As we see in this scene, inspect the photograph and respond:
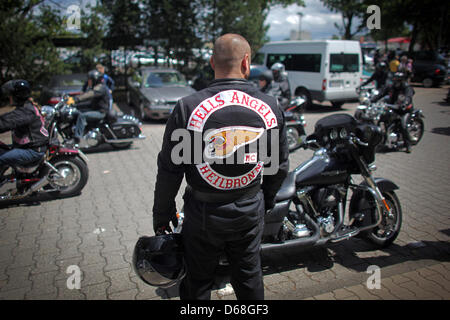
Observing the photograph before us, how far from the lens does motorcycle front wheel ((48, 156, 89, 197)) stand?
5.03 m

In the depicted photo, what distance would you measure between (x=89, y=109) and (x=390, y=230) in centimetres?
669

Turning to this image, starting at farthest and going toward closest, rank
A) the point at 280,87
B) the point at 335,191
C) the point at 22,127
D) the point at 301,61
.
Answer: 1. the point at 301,61
2. the point at 280,87
3. the point at 22,127
4. the point at 335,191

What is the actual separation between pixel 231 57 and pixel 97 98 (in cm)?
638

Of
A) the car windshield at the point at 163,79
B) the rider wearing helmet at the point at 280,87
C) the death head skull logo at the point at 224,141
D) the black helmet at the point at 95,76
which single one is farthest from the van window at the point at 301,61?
the death head skull logo at the point at 224,141

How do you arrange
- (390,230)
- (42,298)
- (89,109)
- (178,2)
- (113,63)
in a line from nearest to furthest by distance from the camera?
(42,298)
(390,230)
(89,109)
(178,2)
(113,63)

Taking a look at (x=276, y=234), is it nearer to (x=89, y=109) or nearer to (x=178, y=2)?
(x=89, y=109)

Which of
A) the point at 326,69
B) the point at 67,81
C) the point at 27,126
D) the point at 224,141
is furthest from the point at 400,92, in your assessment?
the point at 67,81

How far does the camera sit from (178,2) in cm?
1589

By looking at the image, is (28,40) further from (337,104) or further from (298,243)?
(298,243)

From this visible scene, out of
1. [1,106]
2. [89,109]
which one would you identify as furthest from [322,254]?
[1,106]

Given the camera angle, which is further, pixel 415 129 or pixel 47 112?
pixel 415 129

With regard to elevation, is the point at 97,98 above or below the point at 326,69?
below

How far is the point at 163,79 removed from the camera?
1222 centimetres

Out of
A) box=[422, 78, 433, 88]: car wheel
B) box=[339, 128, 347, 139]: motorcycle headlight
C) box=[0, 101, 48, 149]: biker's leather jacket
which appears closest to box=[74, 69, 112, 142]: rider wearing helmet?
box=[0, 101, 48, 149]: biker's leather jacket
